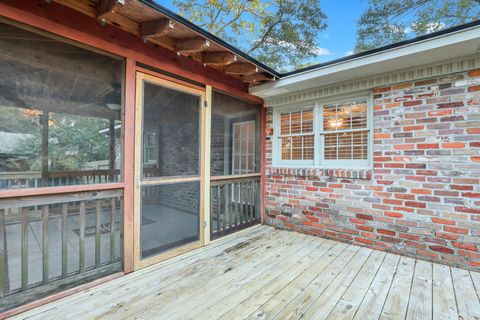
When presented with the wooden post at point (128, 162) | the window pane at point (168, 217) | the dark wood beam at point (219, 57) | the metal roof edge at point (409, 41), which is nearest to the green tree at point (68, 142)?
the wooden post at point (128, 162)

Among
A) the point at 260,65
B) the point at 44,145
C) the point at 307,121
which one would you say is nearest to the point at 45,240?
the point at 44,145

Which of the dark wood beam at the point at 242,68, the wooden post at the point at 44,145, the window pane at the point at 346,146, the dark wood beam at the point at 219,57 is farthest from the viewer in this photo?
the window pane at the point at 346,146

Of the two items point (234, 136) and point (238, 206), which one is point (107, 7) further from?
point (238, 206)

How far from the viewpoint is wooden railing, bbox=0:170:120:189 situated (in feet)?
5.97

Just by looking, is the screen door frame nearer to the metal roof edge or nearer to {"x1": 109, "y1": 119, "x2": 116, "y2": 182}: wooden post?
{"x1": 109, "y1": 119, "x2": 116, "y2": 182}: wooden post

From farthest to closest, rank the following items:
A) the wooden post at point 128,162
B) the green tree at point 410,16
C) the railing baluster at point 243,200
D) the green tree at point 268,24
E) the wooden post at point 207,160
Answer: the green tree at point 268,24 → the green tree at point 410,16 → the railing baluster at point 243,200 → the wooden post at point 207,160 → the wooden post at point 128,162

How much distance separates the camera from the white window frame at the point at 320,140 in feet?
10.6

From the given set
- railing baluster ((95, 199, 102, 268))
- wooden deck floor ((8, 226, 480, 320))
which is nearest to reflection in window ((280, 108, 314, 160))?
wooden deck floor ((8, 226, 480, 320))

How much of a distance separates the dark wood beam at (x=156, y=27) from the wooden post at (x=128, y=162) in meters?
0.37

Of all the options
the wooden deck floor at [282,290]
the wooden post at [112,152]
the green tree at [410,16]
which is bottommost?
the wooden deck floor at [282,290]

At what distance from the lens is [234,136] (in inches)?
147

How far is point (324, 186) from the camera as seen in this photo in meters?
3.55

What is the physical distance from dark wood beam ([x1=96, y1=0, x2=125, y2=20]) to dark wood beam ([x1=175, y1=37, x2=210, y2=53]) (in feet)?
2.37

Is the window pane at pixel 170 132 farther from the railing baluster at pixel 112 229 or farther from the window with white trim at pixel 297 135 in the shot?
the window with white trim at pixel 297 135
